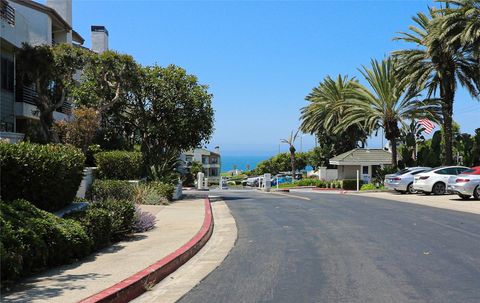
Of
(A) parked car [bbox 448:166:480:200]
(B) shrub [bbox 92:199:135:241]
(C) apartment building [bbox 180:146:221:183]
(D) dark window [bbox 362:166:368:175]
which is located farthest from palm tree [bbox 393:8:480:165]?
(C) apartment building [bbox 180:146:221:183]

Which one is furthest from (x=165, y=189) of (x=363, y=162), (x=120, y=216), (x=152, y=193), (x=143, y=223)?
(x=363, y=162)

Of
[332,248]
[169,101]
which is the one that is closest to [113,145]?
[169,101]

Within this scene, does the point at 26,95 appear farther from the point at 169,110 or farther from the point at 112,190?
the point at 112,190

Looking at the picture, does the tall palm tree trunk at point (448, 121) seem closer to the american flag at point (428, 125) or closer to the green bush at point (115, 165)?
the american flag at point (428, 125)

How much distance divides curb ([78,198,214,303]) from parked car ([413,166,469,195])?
18.5 metres

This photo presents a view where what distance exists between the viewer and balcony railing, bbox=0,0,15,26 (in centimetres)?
2019

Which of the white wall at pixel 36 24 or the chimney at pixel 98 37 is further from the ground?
the chimney at pixel 98 37

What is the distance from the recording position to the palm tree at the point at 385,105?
38.7m

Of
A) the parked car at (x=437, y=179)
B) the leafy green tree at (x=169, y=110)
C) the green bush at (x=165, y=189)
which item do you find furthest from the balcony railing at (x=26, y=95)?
the parked car at (x=437, y=179)

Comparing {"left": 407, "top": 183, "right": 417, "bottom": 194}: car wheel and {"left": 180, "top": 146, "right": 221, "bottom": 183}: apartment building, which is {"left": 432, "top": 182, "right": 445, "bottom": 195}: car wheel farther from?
{"left": 180, "top": 146, "right": 221, "bottom": 183}: apartment building

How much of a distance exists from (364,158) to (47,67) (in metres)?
37.5

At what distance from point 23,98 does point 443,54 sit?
24.7m

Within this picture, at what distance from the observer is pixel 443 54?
32219 millimetres

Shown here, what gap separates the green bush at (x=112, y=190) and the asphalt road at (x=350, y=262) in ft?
18.3
